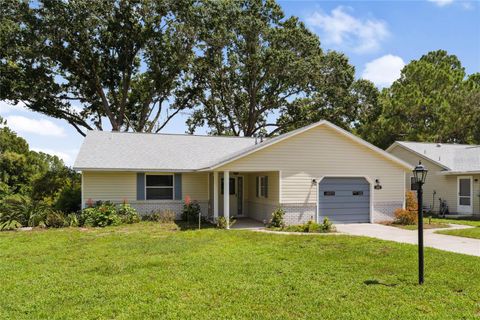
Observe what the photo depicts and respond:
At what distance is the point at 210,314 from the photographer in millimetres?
5164

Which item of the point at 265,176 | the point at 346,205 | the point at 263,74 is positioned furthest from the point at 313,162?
the point at 263,74

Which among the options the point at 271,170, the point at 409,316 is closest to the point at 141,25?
the point at 271,170

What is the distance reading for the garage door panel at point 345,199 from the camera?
587 inches

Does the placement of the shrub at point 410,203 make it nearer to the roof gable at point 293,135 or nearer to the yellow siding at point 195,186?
the roof gable at point 293,135

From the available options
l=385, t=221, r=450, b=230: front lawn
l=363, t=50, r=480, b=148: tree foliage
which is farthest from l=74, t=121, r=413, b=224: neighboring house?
l=363, t=50, r=480, b=148: tree foliage

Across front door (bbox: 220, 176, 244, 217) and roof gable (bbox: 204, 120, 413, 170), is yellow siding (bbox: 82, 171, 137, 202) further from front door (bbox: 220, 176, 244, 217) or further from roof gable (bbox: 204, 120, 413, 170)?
front door (bbox: 220, 176, 244, 217)

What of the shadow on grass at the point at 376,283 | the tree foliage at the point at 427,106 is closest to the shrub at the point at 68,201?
the shadow on grass at the point at 376,283

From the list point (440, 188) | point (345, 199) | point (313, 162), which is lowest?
point (345, 199)

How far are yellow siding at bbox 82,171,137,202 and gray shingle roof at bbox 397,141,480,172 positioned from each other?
17.2 m

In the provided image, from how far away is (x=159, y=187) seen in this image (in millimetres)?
16750

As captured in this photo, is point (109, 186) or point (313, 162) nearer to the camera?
point (313, 162)

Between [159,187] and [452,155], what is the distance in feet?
59.8

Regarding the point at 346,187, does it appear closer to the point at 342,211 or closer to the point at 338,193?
the point at 338,193

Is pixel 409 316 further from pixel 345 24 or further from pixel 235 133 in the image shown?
pixel 235 133
